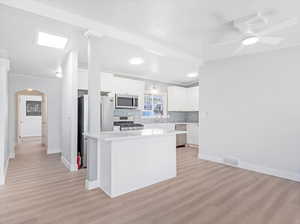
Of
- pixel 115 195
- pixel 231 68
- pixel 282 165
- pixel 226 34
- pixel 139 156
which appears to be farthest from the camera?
pixel 231 68

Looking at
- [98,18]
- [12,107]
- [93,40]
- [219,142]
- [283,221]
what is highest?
[98,18]

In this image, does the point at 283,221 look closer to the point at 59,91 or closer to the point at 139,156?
the point at 139,156

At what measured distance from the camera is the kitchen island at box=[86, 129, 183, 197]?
2.46 m

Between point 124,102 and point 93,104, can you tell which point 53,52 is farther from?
point 124,102

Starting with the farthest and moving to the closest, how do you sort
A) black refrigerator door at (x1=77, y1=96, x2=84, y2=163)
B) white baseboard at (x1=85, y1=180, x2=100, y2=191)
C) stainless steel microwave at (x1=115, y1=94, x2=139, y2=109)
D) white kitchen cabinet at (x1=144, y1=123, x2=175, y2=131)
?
1. white kitchen cabinet at (x1=144, y1=123, x2=175, y2=131)
2. stainless steel microwave at (x1=115, y1=94, x2=139, y2=109)
3. black refrigerator door at (x1=77, y1=96, x2=84, y2=163)
4. white baseboard at (x1=85, y1=180, x2=100, y2=191)

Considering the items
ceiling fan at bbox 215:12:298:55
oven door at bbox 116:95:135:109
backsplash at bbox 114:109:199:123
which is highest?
ceiling fan at bbox 215:12:298:55

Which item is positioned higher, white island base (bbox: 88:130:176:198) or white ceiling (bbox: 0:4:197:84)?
white ceiling (bbox: 0:4:197:84)

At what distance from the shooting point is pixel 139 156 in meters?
2.72

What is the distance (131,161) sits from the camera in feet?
8.63

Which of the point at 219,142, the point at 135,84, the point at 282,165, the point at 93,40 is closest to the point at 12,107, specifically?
the point at 135,84

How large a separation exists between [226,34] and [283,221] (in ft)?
8.83

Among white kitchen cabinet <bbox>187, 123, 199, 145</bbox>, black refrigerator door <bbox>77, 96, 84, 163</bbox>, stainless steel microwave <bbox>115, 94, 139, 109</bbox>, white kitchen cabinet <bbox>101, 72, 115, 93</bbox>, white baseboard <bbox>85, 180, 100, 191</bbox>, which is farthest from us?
white kitchen cabinet <bbox>187, 123, 199, 145</bbox>

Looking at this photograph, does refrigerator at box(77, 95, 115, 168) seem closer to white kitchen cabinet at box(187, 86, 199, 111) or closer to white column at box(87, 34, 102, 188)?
white column at box(87, 34, 102, 188)

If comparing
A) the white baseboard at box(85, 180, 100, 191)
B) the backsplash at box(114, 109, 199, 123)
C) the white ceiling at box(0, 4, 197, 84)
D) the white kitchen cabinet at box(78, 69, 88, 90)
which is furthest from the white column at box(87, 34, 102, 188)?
the backsplash at box(114, 109, 199, 123)
